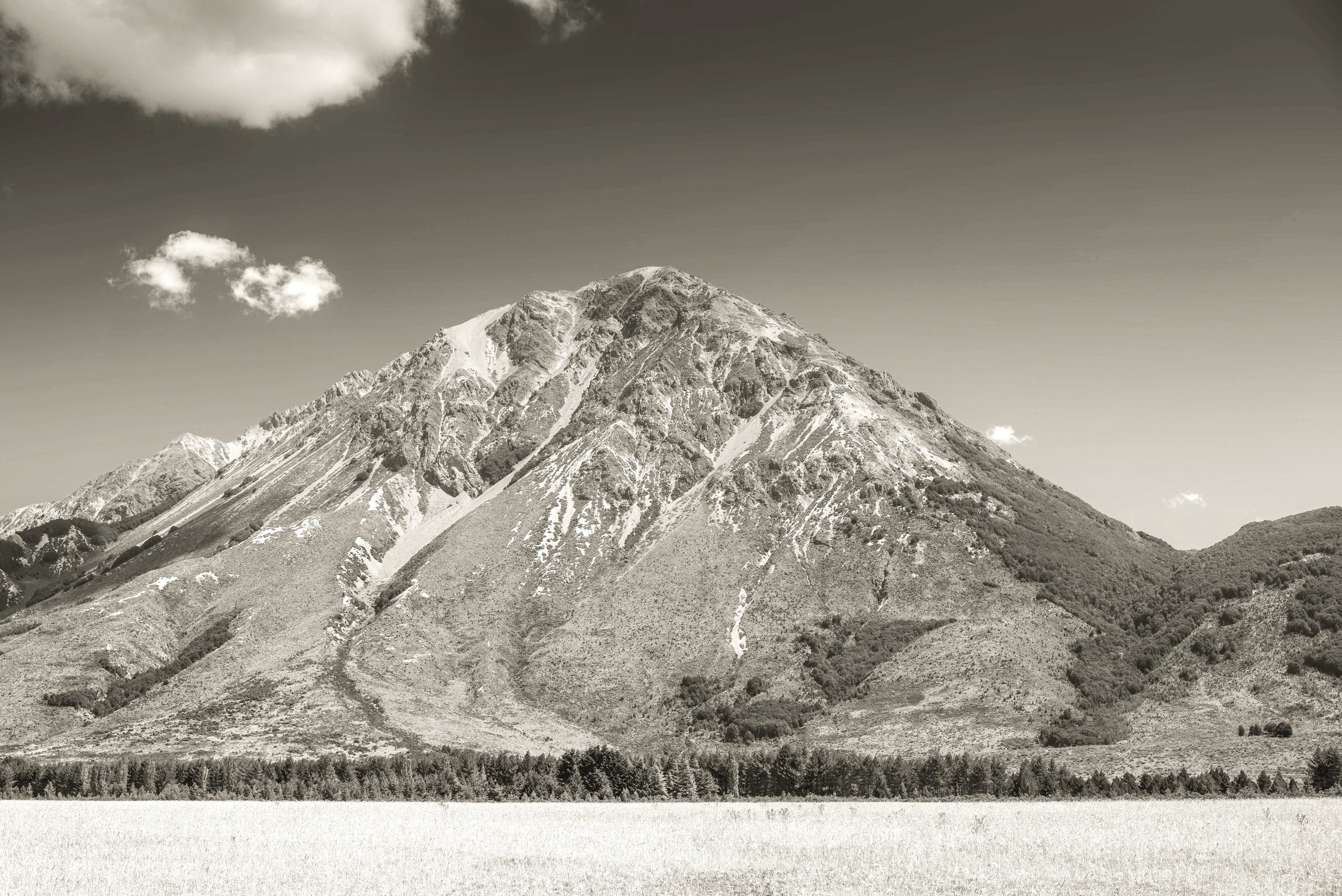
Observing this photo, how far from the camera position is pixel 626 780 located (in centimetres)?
10588

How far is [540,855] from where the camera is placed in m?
47.7

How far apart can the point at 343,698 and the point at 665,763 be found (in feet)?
327

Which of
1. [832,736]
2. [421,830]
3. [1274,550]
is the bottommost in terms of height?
[832,736]

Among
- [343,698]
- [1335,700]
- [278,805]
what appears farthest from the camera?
[343,698]

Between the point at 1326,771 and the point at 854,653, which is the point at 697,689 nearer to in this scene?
the point at 854,653

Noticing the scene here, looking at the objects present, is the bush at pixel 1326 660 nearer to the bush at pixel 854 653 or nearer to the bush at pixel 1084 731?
the bush at pixel 1084 731

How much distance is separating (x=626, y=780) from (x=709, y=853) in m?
60.3

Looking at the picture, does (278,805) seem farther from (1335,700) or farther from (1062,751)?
(1335,700)

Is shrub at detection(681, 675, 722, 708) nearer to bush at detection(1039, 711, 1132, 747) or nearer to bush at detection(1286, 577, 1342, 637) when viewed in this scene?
bush at detection(1039, 711, 1132, 747)

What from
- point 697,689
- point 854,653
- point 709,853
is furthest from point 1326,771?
point 697,689

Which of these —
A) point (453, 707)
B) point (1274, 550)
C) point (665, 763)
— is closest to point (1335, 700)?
point (1274, 550)

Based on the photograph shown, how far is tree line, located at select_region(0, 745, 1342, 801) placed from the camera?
88.9m

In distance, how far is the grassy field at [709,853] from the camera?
37.7 meters

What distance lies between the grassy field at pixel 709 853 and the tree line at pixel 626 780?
56.6ft
